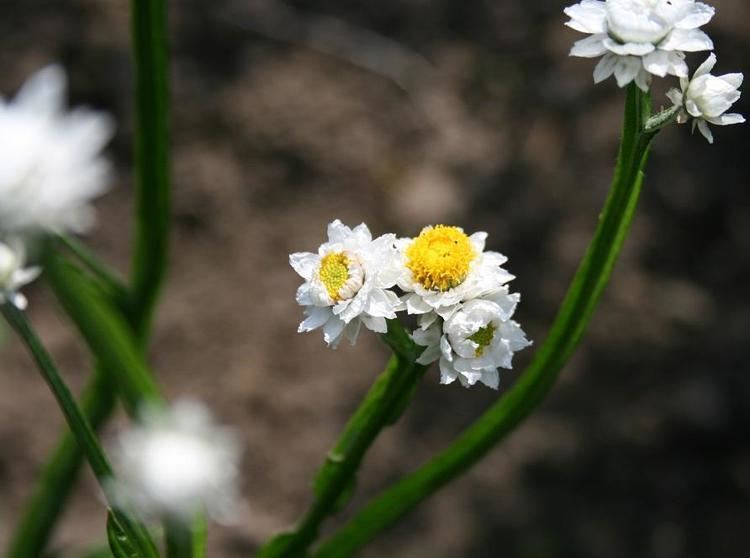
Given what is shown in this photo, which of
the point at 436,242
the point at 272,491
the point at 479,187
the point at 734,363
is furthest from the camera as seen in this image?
the point at 479,187

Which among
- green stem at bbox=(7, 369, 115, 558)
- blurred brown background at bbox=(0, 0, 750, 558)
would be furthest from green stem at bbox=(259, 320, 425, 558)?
blurred brown background at bbox=(0, 0, 750, 558)

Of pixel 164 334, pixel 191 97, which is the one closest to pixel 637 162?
pixel 164 334

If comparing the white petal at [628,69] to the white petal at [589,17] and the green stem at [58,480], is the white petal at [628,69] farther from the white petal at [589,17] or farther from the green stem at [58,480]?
the green stem at [58,480]

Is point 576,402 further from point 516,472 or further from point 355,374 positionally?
point 355,374

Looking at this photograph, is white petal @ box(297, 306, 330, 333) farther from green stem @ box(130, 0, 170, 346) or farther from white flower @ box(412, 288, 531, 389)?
green stem @ box(130, 0, 170, 346)

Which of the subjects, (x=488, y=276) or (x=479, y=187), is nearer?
(x=488, y=276)

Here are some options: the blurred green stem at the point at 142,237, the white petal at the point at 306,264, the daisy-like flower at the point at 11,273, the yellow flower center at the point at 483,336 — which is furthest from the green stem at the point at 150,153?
the yellow flower center at the point at 483,336

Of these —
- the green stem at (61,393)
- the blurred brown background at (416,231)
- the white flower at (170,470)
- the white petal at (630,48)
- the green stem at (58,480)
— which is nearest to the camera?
the white petal at (630,48)

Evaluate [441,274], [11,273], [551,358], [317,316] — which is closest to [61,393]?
[11,273]
